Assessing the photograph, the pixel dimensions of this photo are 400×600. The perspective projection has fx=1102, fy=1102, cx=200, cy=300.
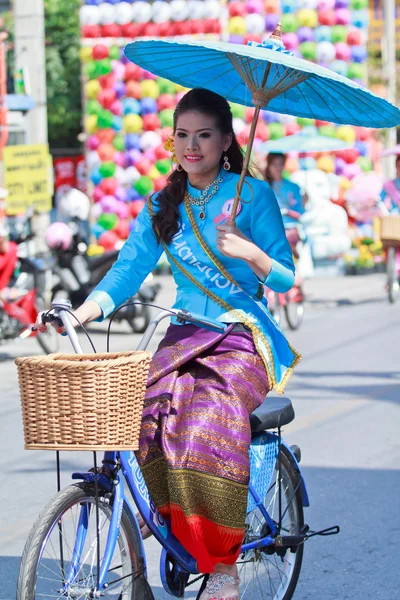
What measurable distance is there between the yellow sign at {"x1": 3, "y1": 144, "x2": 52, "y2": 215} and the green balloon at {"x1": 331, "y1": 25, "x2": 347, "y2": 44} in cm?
754

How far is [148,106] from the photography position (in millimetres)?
19219

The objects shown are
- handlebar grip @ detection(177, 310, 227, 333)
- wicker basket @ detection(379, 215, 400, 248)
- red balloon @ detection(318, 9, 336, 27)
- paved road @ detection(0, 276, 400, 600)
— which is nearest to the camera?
handlebar grip @ detection(177, 310, 227, 333)

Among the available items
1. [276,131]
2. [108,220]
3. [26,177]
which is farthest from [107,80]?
[26,177]

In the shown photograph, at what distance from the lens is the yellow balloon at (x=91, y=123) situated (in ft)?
64.3

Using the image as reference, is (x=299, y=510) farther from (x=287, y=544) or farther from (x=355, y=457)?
(x=355, y=457)

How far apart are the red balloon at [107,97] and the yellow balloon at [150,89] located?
21.3 inches

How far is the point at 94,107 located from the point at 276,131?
11.1 feet

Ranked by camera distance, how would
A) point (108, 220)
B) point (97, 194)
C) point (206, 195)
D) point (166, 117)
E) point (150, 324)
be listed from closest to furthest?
point (150, 324), point (206, 195), point (166, 117), point (108, 220), point (97, 194)

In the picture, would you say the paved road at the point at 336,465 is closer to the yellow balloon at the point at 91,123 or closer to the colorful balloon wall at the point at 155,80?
the colorful balloon wall at the point at 155,80

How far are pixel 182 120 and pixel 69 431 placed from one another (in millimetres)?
1215

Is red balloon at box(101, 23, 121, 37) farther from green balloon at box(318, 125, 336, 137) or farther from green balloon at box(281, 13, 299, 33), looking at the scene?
green balloon at box(318, 125, 336, 137)

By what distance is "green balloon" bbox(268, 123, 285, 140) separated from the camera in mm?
18469

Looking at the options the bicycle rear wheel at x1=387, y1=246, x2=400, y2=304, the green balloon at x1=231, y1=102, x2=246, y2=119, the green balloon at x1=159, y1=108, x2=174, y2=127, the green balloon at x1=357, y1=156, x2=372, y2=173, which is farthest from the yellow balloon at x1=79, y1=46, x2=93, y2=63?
the bicycle rear wheel at x1=387, y1=246, x2=400, y2=304

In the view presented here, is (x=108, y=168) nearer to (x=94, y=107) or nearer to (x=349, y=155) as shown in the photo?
(x=94, y=107)
